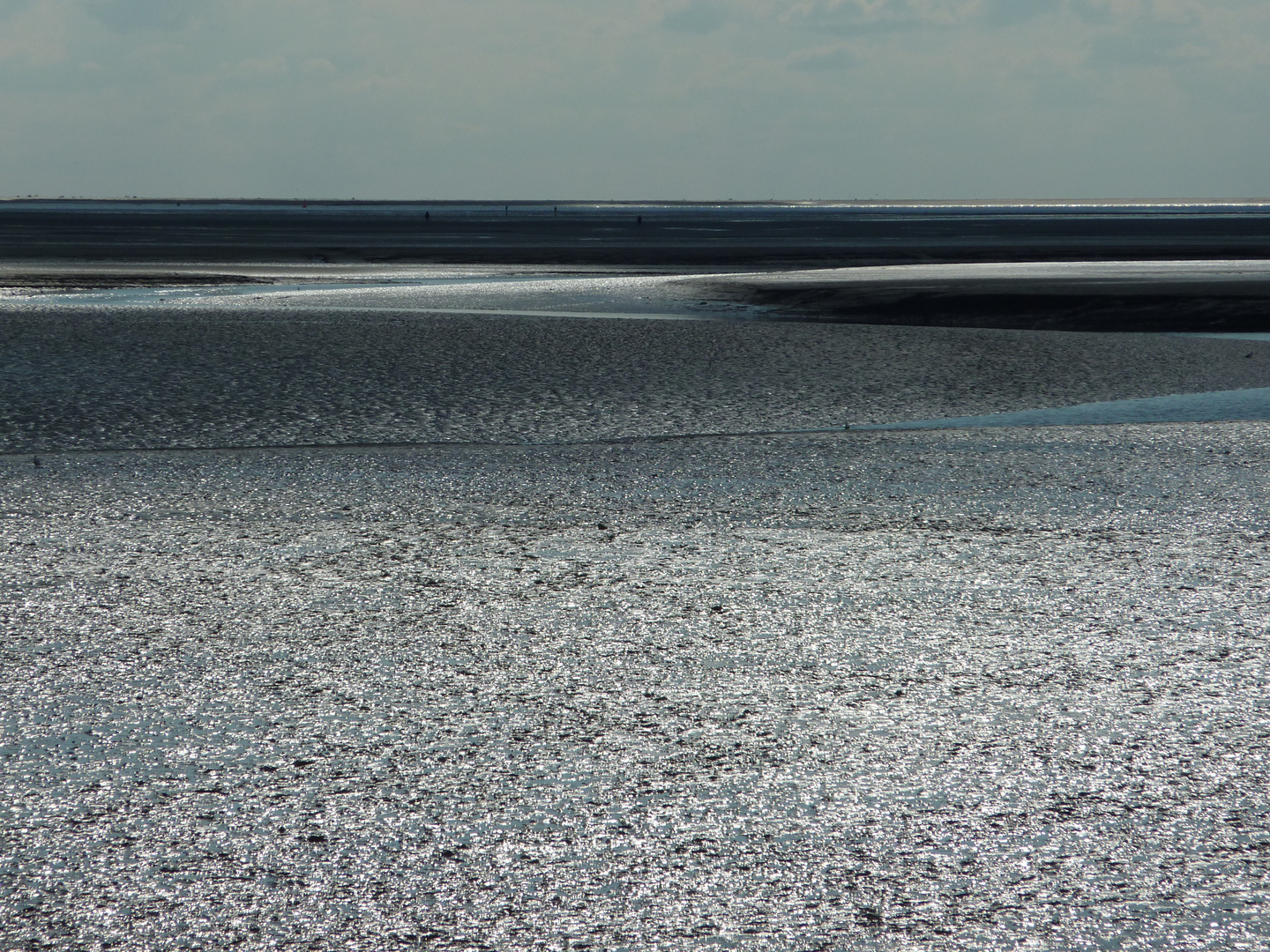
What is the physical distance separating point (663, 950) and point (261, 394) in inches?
266

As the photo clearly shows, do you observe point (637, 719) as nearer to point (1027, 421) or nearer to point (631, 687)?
point (631, 687)

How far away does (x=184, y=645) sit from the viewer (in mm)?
3498

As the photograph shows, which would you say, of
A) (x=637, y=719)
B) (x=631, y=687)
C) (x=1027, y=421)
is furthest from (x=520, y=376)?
(x=637, y=719)

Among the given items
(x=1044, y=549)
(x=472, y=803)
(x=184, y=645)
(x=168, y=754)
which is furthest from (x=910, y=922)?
(x=1044, y=549)

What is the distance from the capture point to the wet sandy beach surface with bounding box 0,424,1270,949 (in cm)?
217

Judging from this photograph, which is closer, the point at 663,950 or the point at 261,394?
the point at 663,950

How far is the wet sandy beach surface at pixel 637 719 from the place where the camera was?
2.17 m

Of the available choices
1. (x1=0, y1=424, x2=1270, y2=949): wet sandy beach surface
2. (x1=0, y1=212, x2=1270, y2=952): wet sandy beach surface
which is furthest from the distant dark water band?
(x1=0, y1=424, x2=1270, y2=949): wet sandy beach surface

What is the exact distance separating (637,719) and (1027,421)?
5.07 metres

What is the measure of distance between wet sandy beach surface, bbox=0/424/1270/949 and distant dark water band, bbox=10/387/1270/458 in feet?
3.95

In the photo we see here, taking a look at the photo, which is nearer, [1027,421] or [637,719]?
[637,719]

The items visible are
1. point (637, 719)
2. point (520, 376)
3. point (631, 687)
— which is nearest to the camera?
point (637, 719)

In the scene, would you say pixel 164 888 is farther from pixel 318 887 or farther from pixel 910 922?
pixel 910 922

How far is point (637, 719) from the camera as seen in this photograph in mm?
2994
